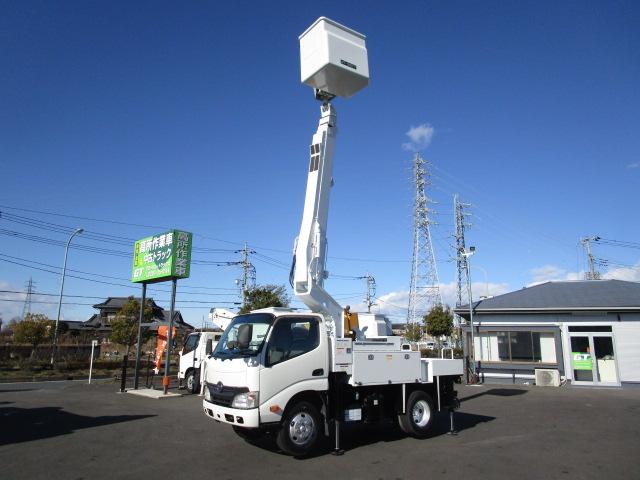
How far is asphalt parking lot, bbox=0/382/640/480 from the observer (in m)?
7.21

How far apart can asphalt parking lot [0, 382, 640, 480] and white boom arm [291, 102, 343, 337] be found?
8.41 feet

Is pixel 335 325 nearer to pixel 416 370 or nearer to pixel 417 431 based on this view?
pixel 416 370

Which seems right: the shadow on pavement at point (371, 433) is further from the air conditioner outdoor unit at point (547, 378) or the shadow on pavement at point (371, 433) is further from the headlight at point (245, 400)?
the air conditioner outdoor unit at point (547, 378)

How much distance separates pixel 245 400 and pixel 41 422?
6770 mm

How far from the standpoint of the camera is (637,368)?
20.4 m

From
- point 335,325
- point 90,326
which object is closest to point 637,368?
point 335,325

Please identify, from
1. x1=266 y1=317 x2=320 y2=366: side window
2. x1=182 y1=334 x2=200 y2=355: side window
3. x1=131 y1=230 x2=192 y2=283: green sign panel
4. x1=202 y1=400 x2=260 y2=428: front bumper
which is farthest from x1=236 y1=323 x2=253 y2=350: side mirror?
x1=182 y1=334 x2=200 y2=355: side window

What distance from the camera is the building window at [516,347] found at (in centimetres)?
2231

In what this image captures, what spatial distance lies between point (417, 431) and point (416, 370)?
4.01ft

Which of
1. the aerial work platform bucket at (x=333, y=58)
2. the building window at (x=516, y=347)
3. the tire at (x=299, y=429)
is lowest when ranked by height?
the tire at (x=299, y=429)

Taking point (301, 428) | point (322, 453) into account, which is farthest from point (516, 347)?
point (301, 428)

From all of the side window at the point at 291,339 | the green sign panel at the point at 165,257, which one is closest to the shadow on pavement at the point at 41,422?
the side window at the point at 291,339

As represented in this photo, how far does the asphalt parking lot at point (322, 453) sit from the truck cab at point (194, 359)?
4.01 m

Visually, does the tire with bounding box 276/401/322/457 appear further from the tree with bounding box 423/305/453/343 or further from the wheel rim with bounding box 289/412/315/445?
the tree with bounding box 423/305/453/343
